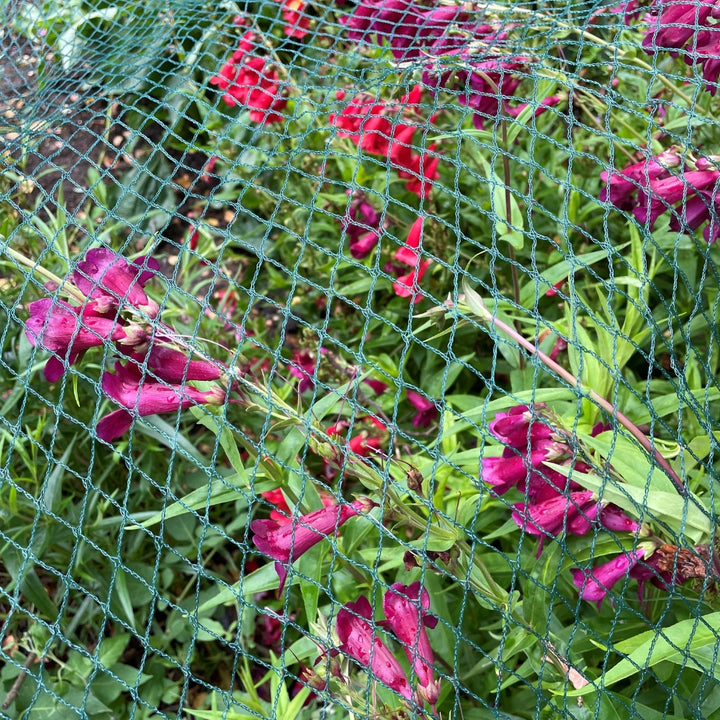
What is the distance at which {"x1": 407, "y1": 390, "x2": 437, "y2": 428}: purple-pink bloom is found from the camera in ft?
5.70

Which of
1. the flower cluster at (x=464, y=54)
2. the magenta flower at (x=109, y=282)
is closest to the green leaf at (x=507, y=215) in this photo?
the flower cluster at (x=464, y=54)

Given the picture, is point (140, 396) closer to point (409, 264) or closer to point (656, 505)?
point (656, 505)

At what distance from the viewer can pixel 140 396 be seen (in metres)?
1.09

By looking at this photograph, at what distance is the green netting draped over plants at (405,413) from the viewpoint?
1.05 metres

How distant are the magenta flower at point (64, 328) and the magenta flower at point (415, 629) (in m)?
0.54

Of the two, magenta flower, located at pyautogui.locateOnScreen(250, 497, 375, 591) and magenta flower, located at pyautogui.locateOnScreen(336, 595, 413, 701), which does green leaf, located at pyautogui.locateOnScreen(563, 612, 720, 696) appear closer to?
magenta flower, located at pyautogui.locateOnScreen(336, 595, 413, 701)

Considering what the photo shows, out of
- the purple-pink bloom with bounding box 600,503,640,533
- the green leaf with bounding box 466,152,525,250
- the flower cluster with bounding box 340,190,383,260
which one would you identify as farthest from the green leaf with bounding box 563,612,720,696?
the flower cluster with bounding box 340,190,383,260

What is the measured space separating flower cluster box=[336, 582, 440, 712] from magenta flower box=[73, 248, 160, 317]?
52 cm

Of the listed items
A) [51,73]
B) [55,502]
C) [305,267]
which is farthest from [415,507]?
[51,73]

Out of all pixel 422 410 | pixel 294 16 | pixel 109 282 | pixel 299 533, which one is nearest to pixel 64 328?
pixel 109 282

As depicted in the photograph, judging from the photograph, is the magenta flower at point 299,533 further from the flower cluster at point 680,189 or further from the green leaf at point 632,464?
the flower cluster at point 680,189

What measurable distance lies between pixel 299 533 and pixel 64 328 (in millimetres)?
448

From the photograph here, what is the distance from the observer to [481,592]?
3.60 feet

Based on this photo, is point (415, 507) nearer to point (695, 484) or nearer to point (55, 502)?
point (695, 484)
